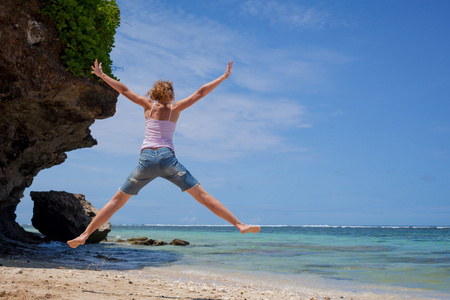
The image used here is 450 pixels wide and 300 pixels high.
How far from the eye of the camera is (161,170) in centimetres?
557

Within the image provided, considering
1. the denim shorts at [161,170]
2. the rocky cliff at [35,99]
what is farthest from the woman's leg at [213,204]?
the rocky cliff at [35,99]

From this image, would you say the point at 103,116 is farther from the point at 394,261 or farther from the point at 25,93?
the point at 394,261

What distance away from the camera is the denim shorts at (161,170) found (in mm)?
5551

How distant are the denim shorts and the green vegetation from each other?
6893mm

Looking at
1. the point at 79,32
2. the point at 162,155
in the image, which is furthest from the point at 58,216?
the point at 162,155

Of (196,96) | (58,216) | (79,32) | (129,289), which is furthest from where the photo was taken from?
(58,216)

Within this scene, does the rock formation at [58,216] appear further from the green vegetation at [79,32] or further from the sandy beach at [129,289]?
the green vegetation at [79,32]

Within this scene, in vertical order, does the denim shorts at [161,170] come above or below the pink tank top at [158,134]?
below

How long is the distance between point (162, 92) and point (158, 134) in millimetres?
671

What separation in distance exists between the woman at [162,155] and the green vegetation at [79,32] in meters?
6.06

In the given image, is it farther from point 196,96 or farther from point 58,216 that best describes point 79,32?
point 58,216

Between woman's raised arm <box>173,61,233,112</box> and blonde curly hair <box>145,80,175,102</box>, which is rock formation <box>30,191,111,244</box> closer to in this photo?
blonde curly hair <box>145,80,175,102</box>

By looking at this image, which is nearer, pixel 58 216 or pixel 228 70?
pixel 228 70

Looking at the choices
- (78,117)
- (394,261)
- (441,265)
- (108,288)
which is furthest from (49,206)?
(441,265)
